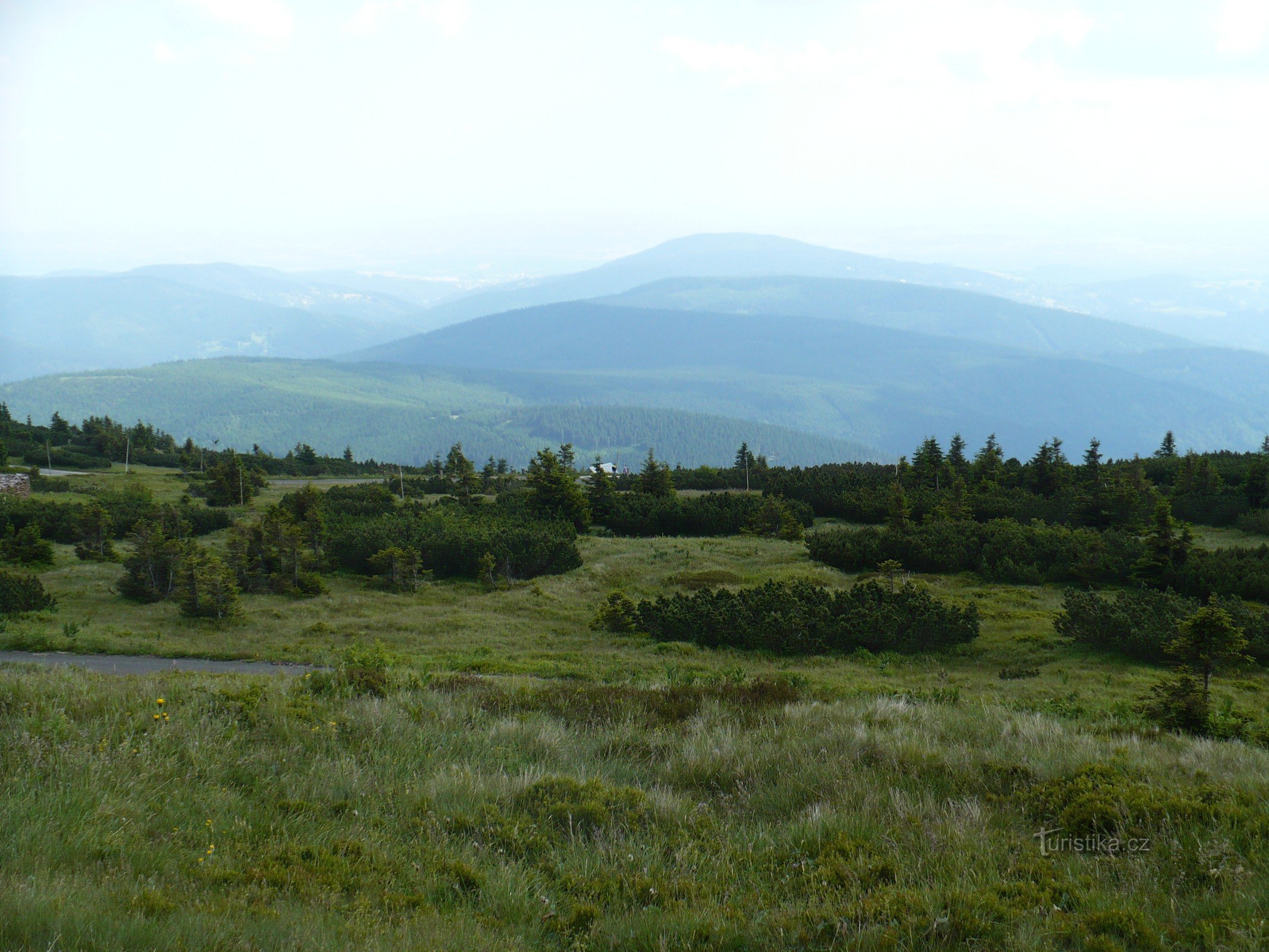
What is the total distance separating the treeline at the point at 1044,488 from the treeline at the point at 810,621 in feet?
40.6

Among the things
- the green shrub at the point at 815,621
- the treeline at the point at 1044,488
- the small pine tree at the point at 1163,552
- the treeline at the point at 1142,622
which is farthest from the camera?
the treeline at the point at 1044,488

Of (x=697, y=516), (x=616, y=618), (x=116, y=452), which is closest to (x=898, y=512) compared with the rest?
(x=697, y=516)

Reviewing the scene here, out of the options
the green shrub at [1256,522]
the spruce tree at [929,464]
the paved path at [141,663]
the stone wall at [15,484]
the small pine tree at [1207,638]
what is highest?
the spruce tree at [929,464]

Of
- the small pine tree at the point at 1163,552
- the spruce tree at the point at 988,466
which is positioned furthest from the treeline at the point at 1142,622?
the spruce tree at the point at 988,466

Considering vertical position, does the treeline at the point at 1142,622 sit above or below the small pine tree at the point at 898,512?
below

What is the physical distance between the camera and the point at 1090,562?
23.9 m

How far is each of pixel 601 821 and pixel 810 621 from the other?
1374 centimetres

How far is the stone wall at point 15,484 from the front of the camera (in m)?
39.4

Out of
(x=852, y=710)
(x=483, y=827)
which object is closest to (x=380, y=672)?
(x=483, y=827)

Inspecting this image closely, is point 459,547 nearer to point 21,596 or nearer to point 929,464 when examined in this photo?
point 21,596

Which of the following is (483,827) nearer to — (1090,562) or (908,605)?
(908,605)

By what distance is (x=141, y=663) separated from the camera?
54.3 ft

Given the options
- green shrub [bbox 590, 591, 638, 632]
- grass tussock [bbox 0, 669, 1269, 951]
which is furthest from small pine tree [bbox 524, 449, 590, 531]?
grass tussock [bbox 0, 669, 1269, 951]

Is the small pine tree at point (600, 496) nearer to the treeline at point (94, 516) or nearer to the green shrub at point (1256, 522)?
the treeline at point (94, 516)
